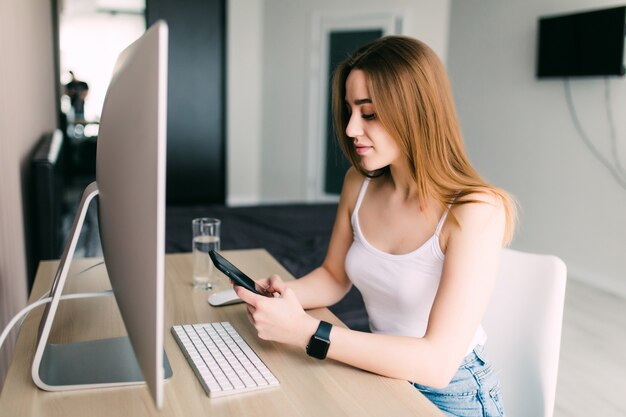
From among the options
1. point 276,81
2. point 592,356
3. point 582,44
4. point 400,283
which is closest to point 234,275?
point 400,283

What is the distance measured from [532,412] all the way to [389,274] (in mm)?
412

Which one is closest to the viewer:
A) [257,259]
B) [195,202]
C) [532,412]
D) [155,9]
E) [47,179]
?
[532,412]

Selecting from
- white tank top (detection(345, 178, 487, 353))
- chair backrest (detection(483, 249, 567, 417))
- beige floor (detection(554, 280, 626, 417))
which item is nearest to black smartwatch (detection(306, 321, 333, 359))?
white tank top (detection(345, 178, 487, 353))

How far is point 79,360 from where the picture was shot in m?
1.02

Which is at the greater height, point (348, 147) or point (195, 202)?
point (348, 147)

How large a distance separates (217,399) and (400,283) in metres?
0.49

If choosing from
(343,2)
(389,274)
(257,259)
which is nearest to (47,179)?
(257,259)

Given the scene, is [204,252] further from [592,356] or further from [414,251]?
[592,356]

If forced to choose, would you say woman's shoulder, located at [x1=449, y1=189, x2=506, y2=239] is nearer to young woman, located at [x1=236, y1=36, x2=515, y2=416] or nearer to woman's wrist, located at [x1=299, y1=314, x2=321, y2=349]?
young woman, located at [x1=236, y1=36, x2=515, y2=416]

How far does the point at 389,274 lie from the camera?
1255mm

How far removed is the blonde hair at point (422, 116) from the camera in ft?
3.81

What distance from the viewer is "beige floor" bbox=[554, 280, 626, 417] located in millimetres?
2387

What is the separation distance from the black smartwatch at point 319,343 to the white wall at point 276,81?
5.19m

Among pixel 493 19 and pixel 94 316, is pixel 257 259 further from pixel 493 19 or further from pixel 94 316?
pixel 493 19
